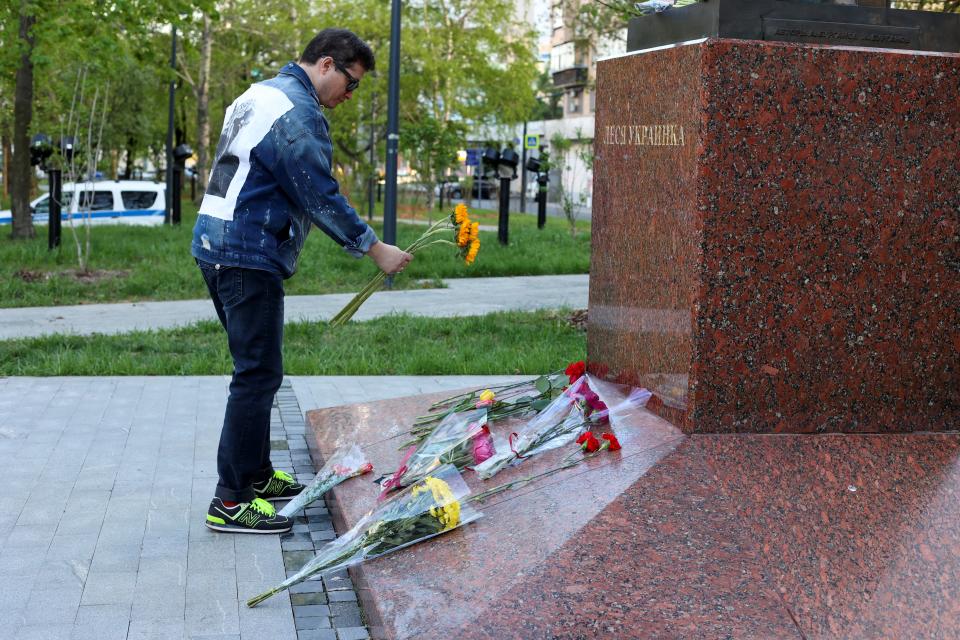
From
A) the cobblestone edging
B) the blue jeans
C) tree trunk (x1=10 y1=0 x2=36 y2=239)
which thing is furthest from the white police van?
the blue jeans

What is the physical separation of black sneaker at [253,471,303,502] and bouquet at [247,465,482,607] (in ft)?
3.54

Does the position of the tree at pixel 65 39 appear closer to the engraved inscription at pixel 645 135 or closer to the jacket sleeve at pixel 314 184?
the engraved inscription at pixel 645 135

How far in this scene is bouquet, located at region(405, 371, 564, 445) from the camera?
186 inches

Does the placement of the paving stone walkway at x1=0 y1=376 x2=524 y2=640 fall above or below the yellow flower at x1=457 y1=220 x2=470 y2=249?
below

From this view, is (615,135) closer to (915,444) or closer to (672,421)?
(672,421)

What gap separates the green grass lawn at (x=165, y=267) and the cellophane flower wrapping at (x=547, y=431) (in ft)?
27.6

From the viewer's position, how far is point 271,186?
13.1ft

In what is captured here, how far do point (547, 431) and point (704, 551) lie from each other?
110 centimetres

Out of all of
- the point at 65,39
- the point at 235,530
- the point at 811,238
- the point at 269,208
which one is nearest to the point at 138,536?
the point at 235,530

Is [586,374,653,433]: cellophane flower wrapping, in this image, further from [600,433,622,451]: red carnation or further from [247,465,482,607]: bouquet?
[247,465,482,607]: bouquet

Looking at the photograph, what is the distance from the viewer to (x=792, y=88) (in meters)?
3.73

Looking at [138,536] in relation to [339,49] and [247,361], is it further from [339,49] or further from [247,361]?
[339,49]

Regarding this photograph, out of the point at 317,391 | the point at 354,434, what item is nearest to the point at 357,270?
the point at 317,391

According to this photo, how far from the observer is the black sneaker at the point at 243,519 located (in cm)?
432
